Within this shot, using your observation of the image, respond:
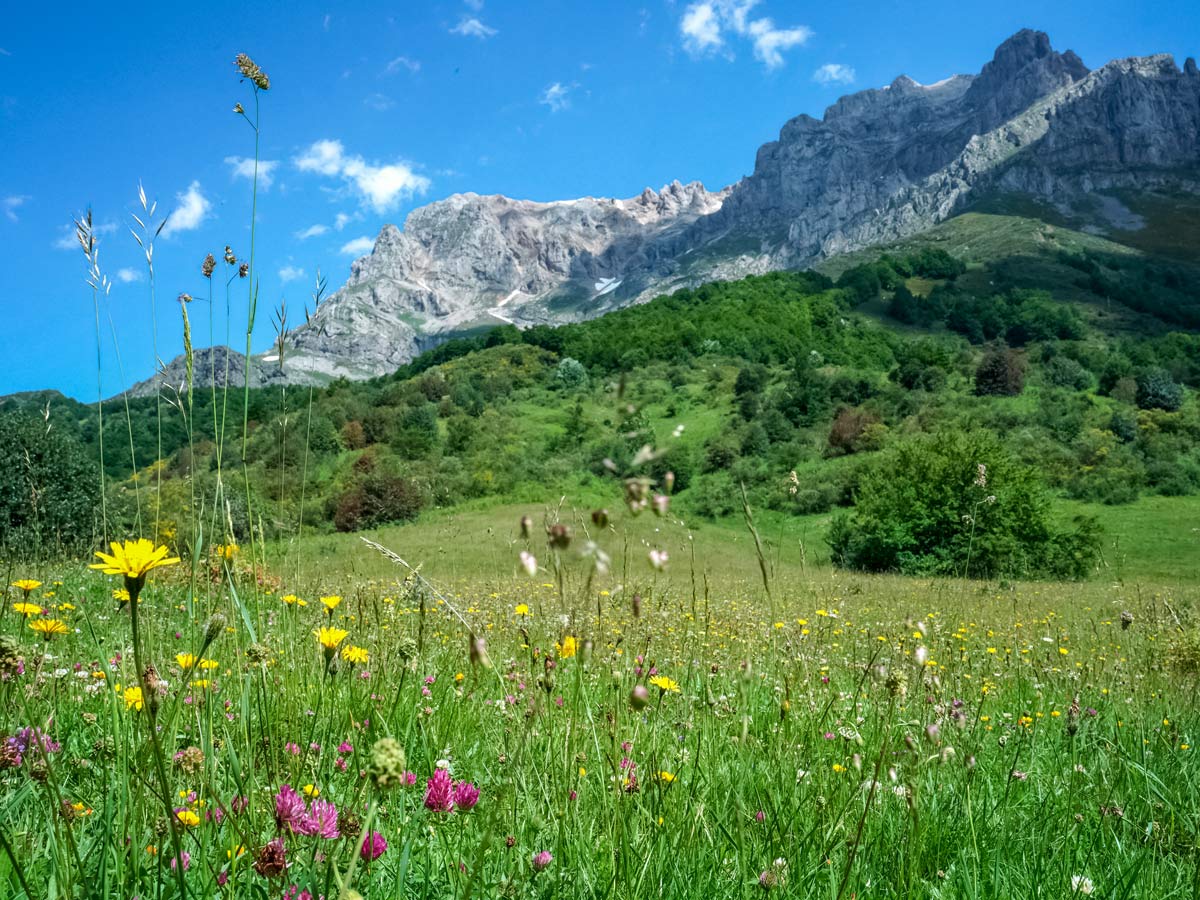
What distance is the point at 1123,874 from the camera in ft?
4.97

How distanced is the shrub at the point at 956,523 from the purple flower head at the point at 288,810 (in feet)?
66.7

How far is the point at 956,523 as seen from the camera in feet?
70.2

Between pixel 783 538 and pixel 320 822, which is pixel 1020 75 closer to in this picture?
pixel 783 538

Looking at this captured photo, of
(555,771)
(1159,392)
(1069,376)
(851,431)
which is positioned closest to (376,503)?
(851,431)

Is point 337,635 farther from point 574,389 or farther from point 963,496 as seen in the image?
point 574,389

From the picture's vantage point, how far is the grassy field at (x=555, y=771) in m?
1.14

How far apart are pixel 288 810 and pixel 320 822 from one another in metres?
0.05

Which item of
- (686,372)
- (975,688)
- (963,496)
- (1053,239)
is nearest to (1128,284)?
(1053,239)

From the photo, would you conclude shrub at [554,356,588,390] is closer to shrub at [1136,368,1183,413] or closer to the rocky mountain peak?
shrub at [1136,368,1183,413]

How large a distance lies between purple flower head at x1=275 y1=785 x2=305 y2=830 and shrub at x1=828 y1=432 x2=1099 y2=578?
800 inches

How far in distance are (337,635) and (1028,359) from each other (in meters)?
56.3

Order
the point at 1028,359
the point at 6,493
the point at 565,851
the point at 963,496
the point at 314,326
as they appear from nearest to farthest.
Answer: the point at 565,851, the point at 314,326, the point at 6,493, the point at 963,496, the point at 1028,359

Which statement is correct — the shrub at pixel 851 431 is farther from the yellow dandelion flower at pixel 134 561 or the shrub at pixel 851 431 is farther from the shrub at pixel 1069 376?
the yellow dandelion flower at pixel 134 561

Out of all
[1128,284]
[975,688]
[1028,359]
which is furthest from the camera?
[1128,284]
